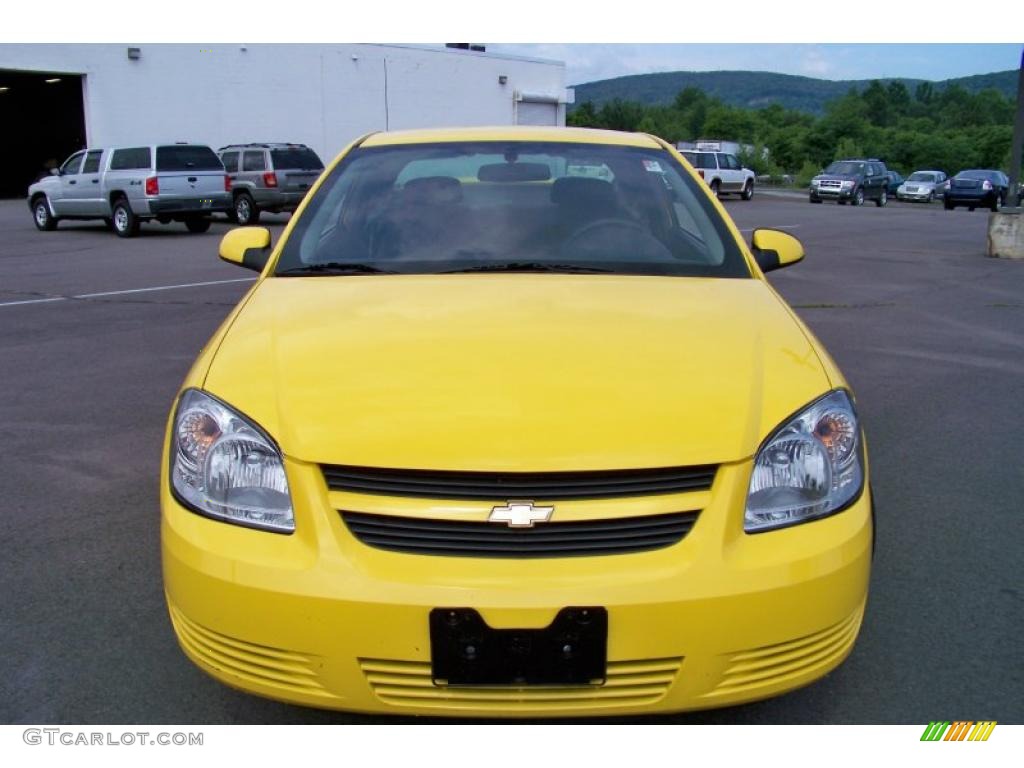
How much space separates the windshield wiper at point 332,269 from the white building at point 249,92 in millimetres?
29102

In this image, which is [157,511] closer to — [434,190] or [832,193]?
[434,190]

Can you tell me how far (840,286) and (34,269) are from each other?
10.8m

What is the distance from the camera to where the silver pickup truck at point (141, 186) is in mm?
18672

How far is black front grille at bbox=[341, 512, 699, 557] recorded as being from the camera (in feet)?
6.98

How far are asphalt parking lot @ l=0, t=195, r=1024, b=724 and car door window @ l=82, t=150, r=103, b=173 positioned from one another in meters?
9.83

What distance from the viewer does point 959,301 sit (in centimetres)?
1081

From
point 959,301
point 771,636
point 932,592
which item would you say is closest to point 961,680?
point 932,592

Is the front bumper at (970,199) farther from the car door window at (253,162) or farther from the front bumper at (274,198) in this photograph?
the car door window at (253,162)

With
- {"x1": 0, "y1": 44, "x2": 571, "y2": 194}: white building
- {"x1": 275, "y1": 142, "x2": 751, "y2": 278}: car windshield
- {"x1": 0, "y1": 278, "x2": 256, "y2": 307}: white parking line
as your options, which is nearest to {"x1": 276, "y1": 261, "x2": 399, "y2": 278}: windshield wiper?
{"x1": 275, "y1": 142, "x2": 751, "y2": 278}: car windshield

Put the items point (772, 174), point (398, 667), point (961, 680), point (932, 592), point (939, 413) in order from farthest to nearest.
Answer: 1. point (772, 174)
2. point (939, 413)
3. point (932, 592)
4. point (961, 680)
5. point (398, 667)

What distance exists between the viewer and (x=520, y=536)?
6.99 ft

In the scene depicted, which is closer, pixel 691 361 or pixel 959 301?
pixel 691 361

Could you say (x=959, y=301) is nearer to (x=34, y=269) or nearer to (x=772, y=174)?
(x=34, y=269)

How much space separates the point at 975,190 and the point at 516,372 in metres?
41.2
